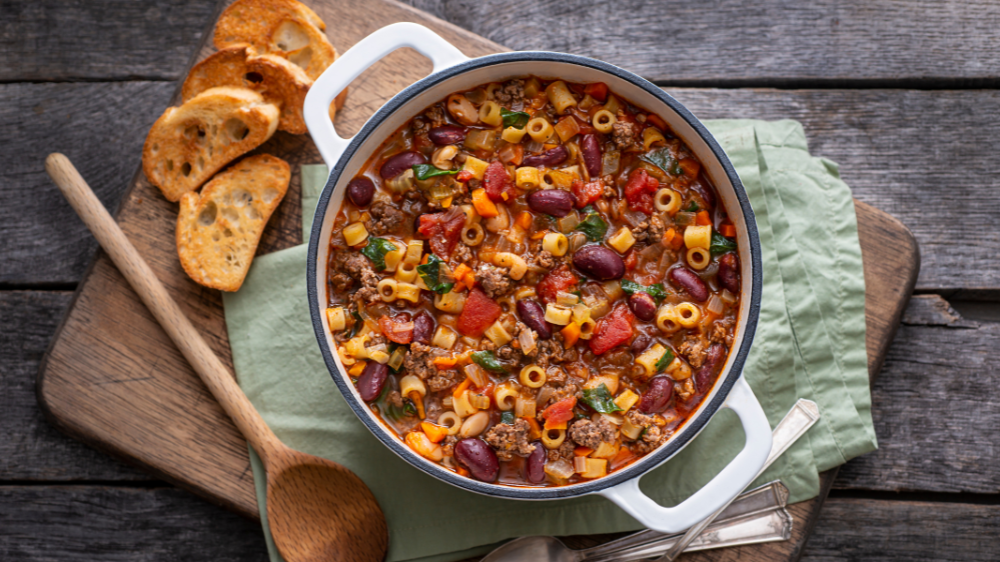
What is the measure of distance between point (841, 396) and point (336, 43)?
3.36 m

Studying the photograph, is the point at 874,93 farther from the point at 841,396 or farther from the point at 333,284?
the point at 333,284

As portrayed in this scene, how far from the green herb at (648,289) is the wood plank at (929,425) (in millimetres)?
1768

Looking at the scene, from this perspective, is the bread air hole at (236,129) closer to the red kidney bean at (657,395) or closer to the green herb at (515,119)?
the green herb at (515,119)

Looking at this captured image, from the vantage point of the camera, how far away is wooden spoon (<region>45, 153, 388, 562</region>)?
10.4 ft

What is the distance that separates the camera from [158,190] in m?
3.50

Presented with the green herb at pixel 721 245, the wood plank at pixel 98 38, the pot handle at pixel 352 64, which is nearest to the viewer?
the pot handle at pixel 352 64

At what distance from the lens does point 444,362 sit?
2.89 m

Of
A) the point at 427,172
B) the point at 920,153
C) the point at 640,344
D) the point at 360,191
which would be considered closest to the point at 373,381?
the point at 360,191

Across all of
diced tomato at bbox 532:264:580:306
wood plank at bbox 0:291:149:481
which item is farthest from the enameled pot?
wood plank at bbox 0:291:149:481

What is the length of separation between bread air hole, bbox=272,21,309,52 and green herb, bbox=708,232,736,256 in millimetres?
2408

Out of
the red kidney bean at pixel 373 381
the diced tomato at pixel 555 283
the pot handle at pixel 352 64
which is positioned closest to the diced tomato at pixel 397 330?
the red kidney bean at pixel 373 381

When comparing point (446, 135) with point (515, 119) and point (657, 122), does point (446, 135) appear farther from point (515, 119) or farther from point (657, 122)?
point (657, 122)

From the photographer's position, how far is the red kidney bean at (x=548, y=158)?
296 centimetres

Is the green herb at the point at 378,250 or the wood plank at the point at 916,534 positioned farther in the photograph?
the wood plank at the point at 916,534
